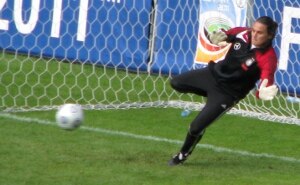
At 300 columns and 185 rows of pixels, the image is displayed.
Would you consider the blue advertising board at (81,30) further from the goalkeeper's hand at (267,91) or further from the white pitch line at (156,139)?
the goalkeeper's hand at (267,91)

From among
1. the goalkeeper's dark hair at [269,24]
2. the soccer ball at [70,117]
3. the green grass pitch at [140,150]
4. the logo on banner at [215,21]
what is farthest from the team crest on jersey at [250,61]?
the logo on banner at [215,21]

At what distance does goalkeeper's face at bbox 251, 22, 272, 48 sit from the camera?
8758mm

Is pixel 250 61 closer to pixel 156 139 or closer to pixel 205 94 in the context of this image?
pixel 205 94

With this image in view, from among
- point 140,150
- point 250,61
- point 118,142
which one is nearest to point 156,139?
point 118,142

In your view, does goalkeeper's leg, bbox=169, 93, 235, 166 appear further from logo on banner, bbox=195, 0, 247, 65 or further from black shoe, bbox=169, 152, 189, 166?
logo on banner, bbox=195, 0, 247, 65

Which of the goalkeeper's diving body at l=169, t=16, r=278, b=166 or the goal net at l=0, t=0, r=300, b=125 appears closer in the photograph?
the goalkeeper's diving body at l=169, t=16, r=278, b=166

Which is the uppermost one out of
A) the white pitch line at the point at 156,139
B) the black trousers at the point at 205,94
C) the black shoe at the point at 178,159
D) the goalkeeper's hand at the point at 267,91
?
the goalkeeper's hand at the point at 267,91

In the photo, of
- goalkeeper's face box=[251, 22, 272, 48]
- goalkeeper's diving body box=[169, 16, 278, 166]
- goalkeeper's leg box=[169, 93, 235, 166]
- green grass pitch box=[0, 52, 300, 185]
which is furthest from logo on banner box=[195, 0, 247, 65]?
goalkeeper's face box=[251, 22, 272, 48]

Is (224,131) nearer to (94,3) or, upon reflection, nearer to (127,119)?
(127,119)

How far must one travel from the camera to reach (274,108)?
12523mm

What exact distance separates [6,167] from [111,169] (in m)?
0.91

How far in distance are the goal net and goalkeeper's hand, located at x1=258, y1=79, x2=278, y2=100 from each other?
149 inches

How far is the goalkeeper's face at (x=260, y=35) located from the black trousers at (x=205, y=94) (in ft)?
1.84

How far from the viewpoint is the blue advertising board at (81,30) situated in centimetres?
1269
